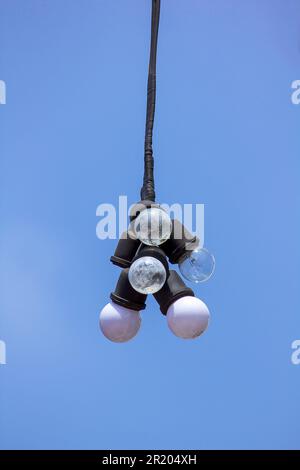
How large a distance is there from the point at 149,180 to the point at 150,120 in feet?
0.49

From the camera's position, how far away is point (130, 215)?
1.26 m

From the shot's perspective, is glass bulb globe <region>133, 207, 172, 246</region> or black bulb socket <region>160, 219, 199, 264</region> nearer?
glass bulb globe <region>133, 207, 172, 246</region>

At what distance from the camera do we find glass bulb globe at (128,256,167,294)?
3.67ft

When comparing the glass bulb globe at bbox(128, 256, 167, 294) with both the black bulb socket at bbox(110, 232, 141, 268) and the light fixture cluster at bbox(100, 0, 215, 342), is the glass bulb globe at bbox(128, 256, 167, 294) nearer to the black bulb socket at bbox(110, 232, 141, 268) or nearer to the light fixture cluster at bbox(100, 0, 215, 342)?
the light fixture cluster at bbox(100, 0, 215, 342)

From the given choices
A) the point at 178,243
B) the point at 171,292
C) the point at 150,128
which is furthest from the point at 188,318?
the point at 150,128

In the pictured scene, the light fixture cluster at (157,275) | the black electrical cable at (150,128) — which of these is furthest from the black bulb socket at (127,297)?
the black electrical cable at (150,128)

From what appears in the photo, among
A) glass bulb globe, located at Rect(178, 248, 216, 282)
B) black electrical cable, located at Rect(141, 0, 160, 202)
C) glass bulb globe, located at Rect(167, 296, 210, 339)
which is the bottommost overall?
glass bulb globe, located at Rect(167, 296, 210, 339)

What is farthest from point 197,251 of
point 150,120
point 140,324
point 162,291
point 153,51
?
point 153,51

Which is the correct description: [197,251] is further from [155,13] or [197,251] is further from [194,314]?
[155,13]

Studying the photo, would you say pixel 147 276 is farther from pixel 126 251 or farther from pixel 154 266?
pixel 126 251

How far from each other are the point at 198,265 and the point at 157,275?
16 centimetres

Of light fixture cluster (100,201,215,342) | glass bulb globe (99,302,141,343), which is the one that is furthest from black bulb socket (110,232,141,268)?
glass bulb globe (99,302,141,343)

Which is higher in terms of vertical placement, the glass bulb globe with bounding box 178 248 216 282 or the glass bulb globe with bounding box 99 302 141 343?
the glass bulb globe with bounding box 178 248 216 282

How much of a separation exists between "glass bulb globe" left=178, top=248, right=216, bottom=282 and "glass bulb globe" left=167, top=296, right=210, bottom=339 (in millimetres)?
68
